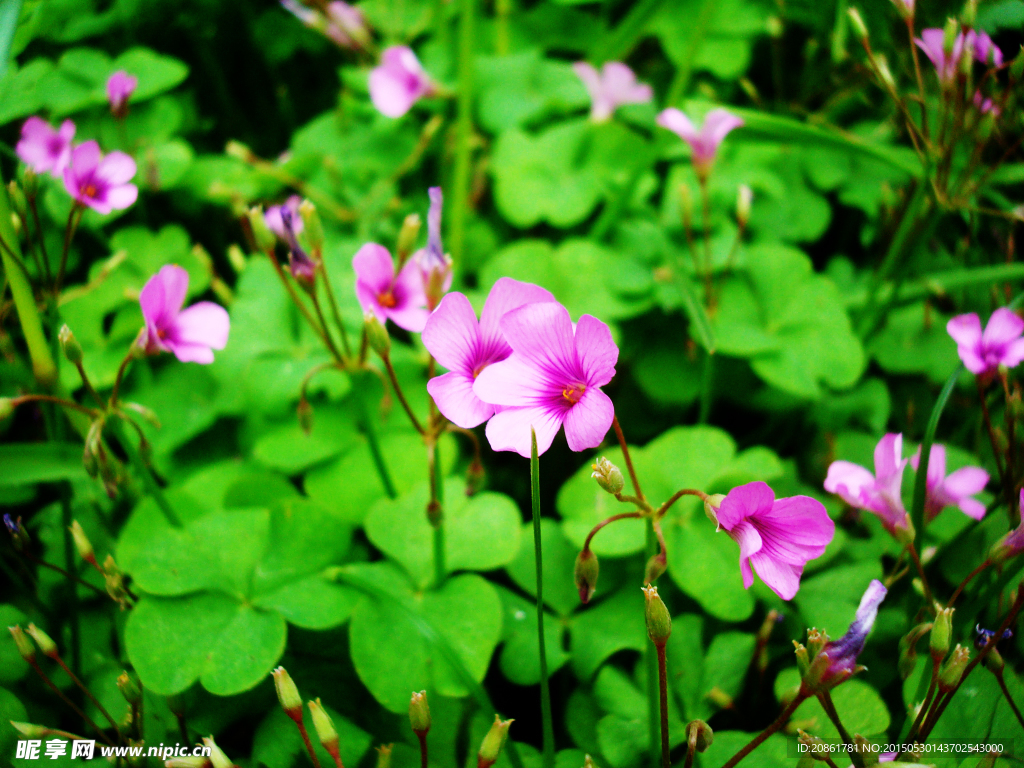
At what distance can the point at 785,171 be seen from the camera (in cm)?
201

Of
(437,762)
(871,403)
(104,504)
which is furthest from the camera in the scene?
(871,403)

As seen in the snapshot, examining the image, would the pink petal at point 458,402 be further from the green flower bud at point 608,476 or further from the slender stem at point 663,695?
the slender stem at point 663,695

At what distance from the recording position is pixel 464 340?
85 centimetres

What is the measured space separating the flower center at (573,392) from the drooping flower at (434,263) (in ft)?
1.14

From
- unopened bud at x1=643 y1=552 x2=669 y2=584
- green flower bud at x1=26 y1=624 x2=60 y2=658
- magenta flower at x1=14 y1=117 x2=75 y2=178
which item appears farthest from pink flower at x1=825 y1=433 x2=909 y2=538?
magenta flower at x1=14 y1=117 x2=75 y2=178

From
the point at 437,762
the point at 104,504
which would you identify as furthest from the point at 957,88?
the point at 104,504

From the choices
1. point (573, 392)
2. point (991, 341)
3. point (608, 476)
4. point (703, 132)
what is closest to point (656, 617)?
point (608, 476)

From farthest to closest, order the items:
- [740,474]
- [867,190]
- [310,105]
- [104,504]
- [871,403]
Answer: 1. [310,105]
2. [867,190]
3. [871,403]
4. [104,504]
5. [740,474]

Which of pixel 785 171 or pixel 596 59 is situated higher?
pixel 596 59

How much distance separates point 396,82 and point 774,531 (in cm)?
175

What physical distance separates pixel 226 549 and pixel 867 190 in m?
1.93

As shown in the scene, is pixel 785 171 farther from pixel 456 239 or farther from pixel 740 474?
pixel 740 474

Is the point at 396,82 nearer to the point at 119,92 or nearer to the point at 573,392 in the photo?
the point at 119,92

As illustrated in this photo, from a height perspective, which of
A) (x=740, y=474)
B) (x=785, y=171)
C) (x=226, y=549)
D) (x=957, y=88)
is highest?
(x=957, y=88)
